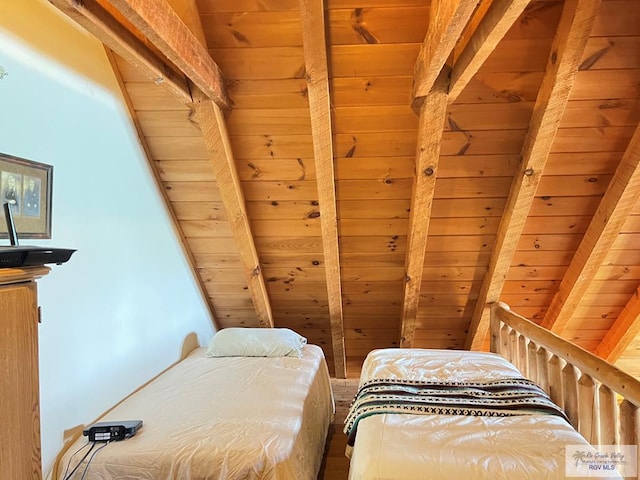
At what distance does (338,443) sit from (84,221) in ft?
6.80

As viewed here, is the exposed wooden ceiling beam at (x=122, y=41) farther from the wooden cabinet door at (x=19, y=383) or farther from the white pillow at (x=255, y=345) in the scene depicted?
the white pillow at (x=255, y=345)

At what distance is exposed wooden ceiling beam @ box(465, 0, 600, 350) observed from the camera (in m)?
1.62

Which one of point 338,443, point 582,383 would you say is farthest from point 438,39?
point 338,443

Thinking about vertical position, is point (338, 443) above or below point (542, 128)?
below

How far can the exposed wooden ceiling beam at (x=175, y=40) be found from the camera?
4.19 feet

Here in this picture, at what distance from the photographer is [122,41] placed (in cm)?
148

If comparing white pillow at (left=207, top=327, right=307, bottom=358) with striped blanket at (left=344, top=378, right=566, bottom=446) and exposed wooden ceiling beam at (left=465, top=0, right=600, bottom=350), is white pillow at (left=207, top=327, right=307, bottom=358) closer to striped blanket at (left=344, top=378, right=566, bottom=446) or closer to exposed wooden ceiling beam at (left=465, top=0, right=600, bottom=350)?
striped blanket at (left=344, top=378, right=566, bottom=446)

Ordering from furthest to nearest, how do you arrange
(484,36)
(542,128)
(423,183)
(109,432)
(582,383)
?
(423,183) → (542,128) → (582,383) → (109,432) → (484,36)

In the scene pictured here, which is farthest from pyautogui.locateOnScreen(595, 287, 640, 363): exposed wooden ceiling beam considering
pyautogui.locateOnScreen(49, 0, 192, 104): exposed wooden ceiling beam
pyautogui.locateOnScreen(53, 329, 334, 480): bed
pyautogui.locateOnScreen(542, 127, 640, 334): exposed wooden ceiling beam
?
pyautogui.locateOnScreen(49, 0, 192, 104): exposed wooden ceiling beam

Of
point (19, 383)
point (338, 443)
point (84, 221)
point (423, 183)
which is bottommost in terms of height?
point (338, 443)

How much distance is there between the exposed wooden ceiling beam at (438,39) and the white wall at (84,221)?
1565 millimetres

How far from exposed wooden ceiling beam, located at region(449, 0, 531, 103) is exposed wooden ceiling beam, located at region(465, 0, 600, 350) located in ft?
1.33

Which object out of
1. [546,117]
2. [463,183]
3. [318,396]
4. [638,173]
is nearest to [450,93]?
[546,117]

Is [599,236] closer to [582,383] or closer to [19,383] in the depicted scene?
[582,383]
